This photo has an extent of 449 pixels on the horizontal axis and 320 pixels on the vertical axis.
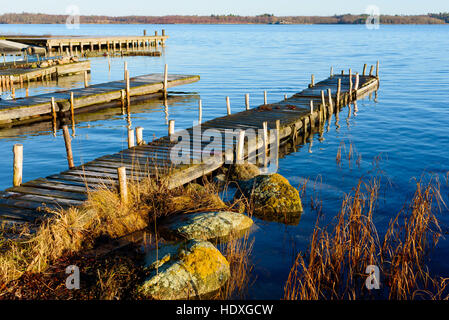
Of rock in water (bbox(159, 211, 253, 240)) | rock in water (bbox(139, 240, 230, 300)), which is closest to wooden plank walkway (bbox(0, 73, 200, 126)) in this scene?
rock in water (bbox(159, 211, 253, 240))

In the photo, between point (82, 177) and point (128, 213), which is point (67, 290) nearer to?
point (128, 213)

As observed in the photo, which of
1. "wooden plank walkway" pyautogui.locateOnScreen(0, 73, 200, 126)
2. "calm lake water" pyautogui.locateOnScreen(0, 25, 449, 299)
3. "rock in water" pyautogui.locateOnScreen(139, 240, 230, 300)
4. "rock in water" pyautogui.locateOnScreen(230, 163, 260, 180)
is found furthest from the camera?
"wooden plank walkway" pyautogui.locateOnScreen(0, 73, 200, 126)

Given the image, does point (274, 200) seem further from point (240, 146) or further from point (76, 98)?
point (76, 98)

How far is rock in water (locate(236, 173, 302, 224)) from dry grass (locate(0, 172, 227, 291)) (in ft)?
4.36

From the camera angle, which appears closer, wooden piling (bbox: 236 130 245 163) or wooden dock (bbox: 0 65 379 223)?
wooden dock (bbox: 0 65 379 223)

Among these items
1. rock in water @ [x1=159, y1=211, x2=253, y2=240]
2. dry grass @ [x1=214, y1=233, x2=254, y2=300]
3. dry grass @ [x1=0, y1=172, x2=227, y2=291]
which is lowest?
dry grass @ [x1=214, y1=233, x2=254, y2=300]

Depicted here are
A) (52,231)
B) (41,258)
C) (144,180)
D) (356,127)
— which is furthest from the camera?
(356,127)

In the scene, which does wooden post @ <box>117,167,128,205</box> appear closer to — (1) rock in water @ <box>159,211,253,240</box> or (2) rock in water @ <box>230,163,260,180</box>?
(1) rock in water @ <box>159,211,253,240</box>

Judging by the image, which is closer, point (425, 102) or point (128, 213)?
point (128, 213)

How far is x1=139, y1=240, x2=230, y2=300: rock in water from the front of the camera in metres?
7.52

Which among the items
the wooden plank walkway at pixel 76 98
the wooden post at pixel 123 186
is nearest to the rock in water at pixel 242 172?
the wooden post at pixel 123 186

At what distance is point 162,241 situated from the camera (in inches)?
383
